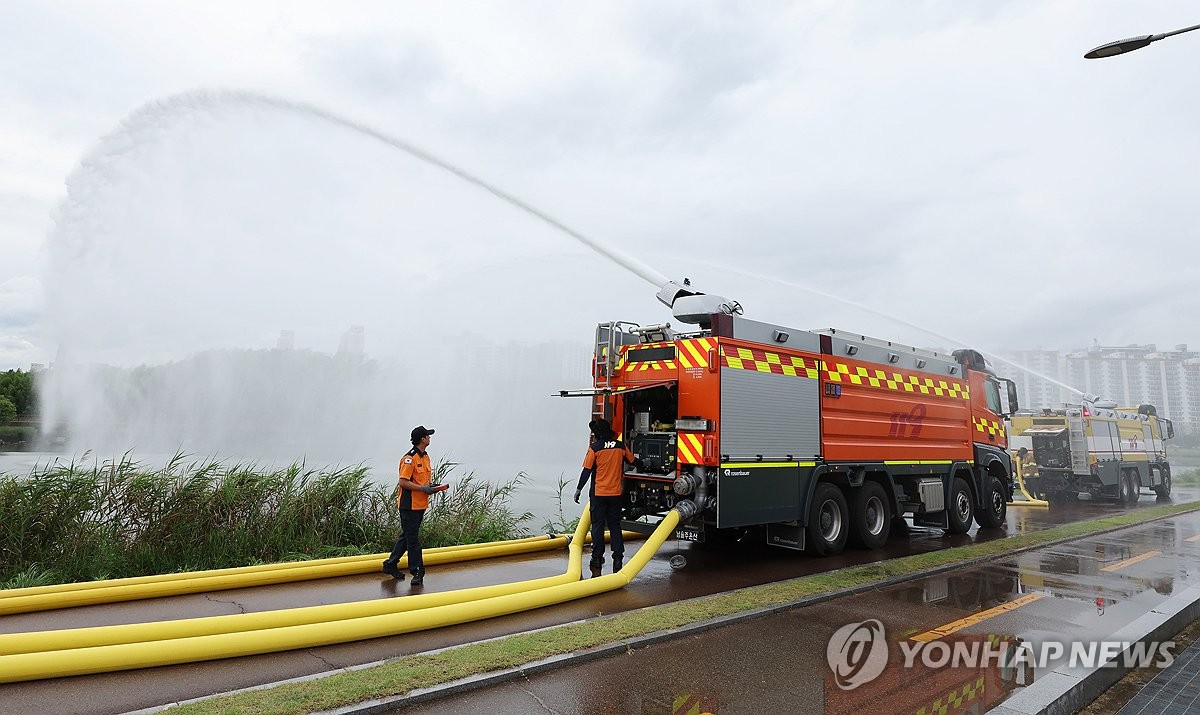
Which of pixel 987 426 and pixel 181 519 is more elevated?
pixel 987 426

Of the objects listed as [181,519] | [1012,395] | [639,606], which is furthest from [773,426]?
[1012,395]

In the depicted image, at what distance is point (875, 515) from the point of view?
10.1 m

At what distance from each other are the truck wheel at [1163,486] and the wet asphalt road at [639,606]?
16976 mm

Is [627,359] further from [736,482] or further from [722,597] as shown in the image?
[722,597]

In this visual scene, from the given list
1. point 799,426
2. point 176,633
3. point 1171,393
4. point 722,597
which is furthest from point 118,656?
point 1171,393

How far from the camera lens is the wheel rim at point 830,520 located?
30.8 feet

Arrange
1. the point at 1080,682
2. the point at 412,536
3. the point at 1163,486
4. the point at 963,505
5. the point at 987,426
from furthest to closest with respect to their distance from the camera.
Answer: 1. the point at 1163,486
2. the point at 987,426
3. the point at 963,505
4. the point at 412,536
5. the point at 1080,682

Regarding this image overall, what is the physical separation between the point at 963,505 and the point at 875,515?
115 inches

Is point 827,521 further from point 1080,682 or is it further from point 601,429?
point 1080,682

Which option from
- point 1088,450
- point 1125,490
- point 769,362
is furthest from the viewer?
point 1125,490

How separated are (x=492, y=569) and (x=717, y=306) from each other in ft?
14.0

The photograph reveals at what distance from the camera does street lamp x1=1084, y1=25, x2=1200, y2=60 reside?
6344 mm

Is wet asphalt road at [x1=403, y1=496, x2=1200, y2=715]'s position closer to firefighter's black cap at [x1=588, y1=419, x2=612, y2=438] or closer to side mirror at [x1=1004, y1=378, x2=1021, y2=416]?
firefighter's black cap at [x1=588, y1=419, x2=612, y2=438]

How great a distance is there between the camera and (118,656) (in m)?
4.36
